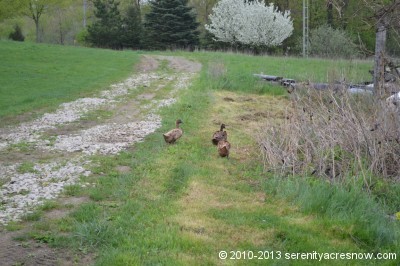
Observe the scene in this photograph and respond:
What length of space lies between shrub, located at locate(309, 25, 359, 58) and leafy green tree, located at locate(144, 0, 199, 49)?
33.6 ft

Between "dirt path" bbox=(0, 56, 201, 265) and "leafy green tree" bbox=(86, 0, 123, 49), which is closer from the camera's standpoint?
"dirt path" bbox=(0, 56, 201, 265)

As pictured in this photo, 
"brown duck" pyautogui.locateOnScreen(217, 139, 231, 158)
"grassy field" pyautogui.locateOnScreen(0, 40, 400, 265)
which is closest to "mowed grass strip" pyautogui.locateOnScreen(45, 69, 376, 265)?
"grassy field" pyautogui.locateOnScreen(0, 40, 400, 265)

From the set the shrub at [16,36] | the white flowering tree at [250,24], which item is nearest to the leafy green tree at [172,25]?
the white flowering tree at [250,24]

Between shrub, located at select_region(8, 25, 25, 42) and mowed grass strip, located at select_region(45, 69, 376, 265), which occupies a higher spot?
shrub, located at select_region(8, 25, 25, 42)

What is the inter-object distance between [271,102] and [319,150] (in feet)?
27.6

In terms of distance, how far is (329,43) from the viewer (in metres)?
32.2

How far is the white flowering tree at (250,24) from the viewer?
38281mm

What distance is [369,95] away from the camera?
9844 millimetres

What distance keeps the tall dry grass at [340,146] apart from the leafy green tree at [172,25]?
104 feet

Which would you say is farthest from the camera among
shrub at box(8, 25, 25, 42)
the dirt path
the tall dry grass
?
shrub at box(8, 25, 25, 42)

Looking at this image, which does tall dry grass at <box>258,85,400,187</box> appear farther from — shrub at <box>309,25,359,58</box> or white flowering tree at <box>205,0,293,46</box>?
white flowering tree at <box>205,0,293,46</box>

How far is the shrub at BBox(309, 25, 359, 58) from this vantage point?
29.8m

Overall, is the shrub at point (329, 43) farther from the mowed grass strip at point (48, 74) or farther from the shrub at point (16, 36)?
the shrub at point (16, 36)

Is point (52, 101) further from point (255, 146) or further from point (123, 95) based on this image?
point (255, 146)
